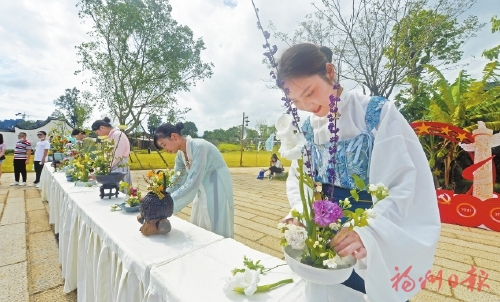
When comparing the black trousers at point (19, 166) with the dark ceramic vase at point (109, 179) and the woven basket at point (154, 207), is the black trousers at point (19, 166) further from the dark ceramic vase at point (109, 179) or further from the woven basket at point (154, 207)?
the woven basket at point (154, 207)

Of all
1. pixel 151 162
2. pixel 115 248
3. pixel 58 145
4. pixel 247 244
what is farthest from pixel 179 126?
pixel 151 162

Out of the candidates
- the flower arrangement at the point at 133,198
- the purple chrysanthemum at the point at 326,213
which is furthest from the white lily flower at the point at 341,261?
the flower arrangement at the point at 133,198

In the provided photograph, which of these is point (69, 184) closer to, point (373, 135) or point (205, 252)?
point (205, 252)

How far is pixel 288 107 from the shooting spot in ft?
2.35

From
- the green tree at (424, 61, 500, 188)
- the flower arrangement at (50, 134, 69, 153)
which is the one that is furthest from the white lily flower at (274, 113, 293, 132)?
the green tree at (424, 61, 500, 188)

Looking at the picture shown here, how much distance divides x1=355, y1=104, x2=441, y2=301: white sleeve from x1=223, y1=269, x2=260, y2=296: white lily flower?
36 cm

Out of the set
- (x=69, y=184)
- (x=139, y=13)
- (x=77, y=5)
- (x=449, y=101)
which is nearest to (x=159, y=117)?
(x=139, y=13)

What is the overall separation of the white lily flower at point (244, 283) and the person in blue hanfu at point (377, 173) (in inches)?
10.0

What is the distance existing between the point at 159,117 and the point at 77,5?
6344 millimetres

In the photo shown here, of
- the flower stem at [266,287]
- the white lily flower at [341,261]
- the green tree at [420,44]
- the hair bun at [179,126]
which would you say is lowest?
the flower stem at [266,287]

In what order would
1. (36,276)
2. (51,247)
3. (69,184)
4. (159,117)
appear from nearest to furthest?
(36,276) < (69,184) < (51,247) < (159,117)

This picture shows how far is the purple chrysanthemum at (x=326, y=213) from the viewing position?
1.99 feet

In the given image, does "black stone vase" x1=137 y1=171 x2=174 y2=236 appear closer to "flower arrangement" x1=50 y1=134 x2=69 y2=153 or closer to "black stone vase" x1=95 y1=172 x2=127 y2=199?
"black stone vase" x1=95 y1=172 x2=127 y2=199

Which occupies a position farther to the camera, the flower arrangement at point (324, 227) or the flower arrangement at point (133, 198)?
the flower arrangement at point (133, 198)
